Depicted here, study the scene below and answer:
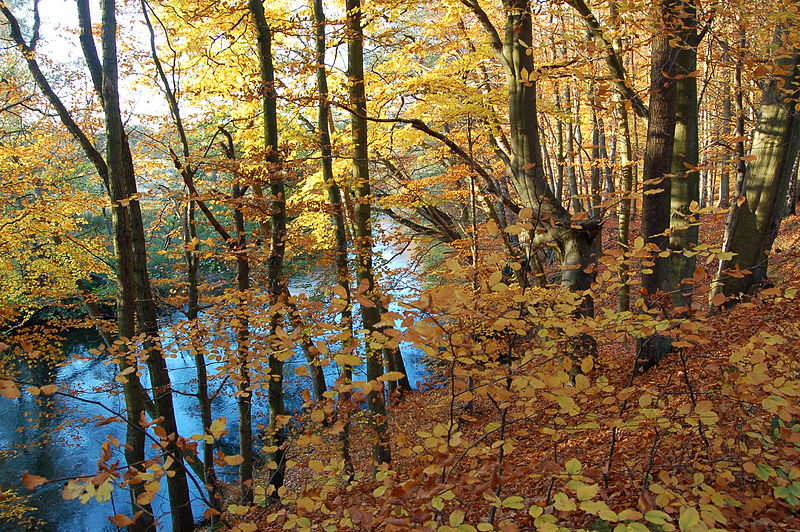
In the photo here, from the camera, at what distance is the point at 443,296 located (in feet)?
6.98

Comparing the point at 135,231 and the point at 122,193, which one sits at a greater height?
the point at 122,193

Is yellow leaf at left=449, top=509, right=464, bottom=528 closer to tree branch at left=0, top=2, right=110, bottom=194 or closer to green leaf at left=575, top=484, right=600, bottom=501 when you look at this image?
green leaf at left=575, top=484, right=600, bottom=501

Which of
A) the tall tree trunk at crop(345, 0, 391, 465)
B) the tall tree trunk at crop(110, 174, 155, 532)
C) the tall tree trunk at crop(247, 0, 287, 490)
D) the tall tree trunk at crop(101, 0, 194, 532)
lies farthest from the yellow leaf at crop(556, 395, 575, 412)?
the tall tree trunk at crop(110, 174, 155, 532)

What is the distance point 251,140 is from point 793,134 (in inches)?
327

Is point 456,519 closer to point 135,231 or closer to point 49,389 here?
point 49,389

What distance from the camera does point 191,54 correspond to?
8.12 meters

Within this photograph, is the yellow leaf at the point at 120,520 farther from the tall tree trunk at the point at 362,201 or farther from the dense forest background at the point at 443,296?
the tall tree trunk at the point at 362,201

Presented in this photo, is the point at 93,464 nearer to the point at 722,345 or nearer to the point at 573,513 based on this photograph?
the point at 573,513

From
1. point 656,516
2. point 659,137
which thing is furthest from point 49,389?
point 659,137

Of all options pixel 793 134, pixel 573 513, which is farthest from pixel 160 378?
pixel 793 134

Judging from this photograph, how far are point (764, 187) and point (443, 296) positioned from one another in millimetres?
7069

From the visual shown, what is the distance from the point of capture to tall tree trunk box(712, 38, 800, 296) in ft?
21.5

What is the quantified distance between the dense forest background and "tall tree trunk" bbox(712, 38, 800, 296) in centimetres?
4

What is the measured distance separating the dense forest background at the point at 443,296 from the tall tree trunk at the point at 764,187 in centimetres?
4
